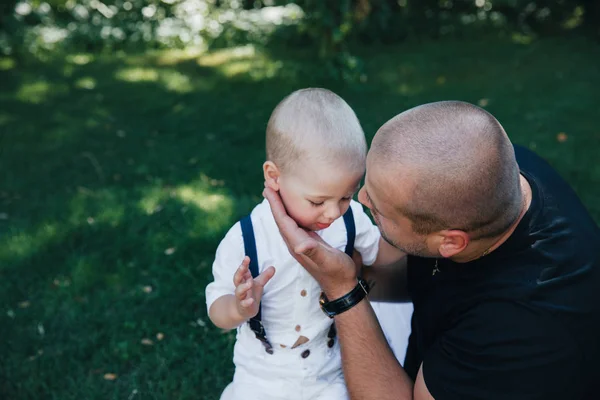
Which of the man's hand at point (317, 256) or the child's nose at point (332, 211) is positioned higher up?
the child's nose at point (332, 211)

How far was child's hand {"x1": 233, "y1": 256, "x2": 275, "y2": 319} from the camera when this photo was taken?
2010mm

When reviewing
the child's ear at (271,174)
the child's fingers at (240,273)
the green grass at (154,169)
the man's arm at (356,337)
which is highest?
the child's ear at (271,174)

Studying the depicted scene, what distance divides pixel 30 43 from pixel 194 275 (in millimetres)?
6567

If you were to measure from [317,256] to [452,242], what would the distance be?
1.56ft

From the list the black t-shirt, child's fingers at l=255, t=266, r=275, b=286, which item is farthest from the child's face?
the black t-shirt

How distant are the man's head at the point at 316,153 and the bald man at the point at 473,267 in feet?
0.26

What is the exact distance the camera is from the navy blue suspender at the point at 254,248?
2.22 m

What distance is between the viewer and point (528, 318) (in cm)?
197

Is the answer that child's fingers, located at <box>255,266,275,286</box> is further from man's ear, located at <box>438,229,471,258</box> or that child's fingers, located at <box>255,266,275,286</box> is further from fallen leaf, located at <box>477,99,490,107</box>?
fallen leaf, located at <box>477,99,490,107</box>

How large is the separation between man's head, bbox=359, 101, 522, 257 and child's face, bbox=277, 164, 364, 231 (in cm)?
11

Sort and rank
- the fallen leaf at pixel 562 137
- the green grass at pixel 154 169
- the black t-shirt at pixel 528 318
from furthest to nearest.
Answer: the fallen leaf at pixel 562 137 → the green grass at pixel 154 169 → the black t-shirt at pixel 528 318

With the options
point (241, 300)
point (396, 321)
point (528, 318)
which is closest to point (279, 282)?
point (241, 300)

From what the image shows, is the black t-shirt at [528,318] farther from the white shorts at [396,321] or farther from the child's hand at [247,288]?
the white shorts at [396,321]

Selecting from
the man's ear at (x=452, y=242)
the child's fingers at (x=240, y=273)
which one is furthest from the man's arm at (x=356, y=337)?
the man's ear at (x=452, y=242)
